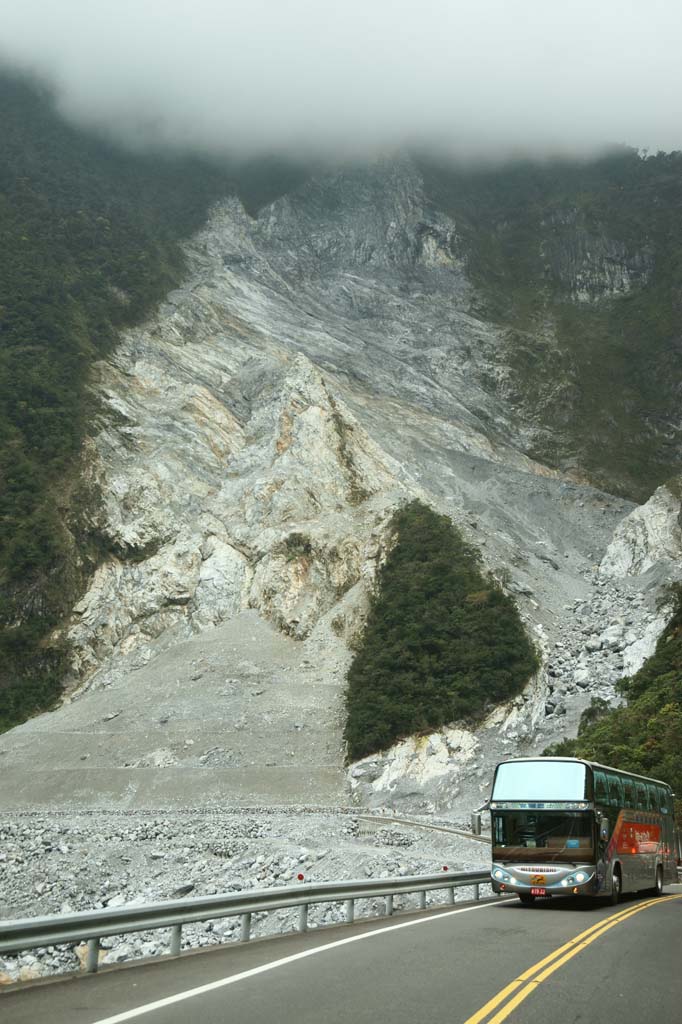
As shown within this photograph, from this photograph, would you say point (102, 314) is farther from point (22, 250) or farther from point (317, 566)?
point (317, 566)

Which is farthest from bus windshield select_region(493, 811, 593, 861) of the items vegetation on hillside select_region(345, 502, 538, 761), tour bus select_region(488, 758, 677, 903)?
vegetation on hillside select_region(345, 502, 538, 761)

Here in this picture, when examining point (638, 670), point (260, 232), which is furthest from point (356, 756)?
point (260, 232)

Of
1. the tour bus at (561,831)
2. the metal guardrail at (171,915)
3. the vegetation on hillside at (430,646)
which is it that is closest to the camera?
the metal guardrail at (171,915)

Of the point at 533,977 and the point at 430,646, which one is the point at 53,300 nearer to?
the point at 430,646

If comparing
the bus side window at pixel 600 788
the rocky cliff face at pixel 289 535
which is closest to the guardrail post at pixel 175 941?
the bus side window at pixel 600 788

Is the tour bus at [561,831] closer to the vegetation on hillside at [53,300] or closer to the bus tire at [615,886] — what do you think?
the bus tire at [615,886]

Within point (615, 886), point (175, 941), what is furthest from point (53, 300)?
point (175, 941)
